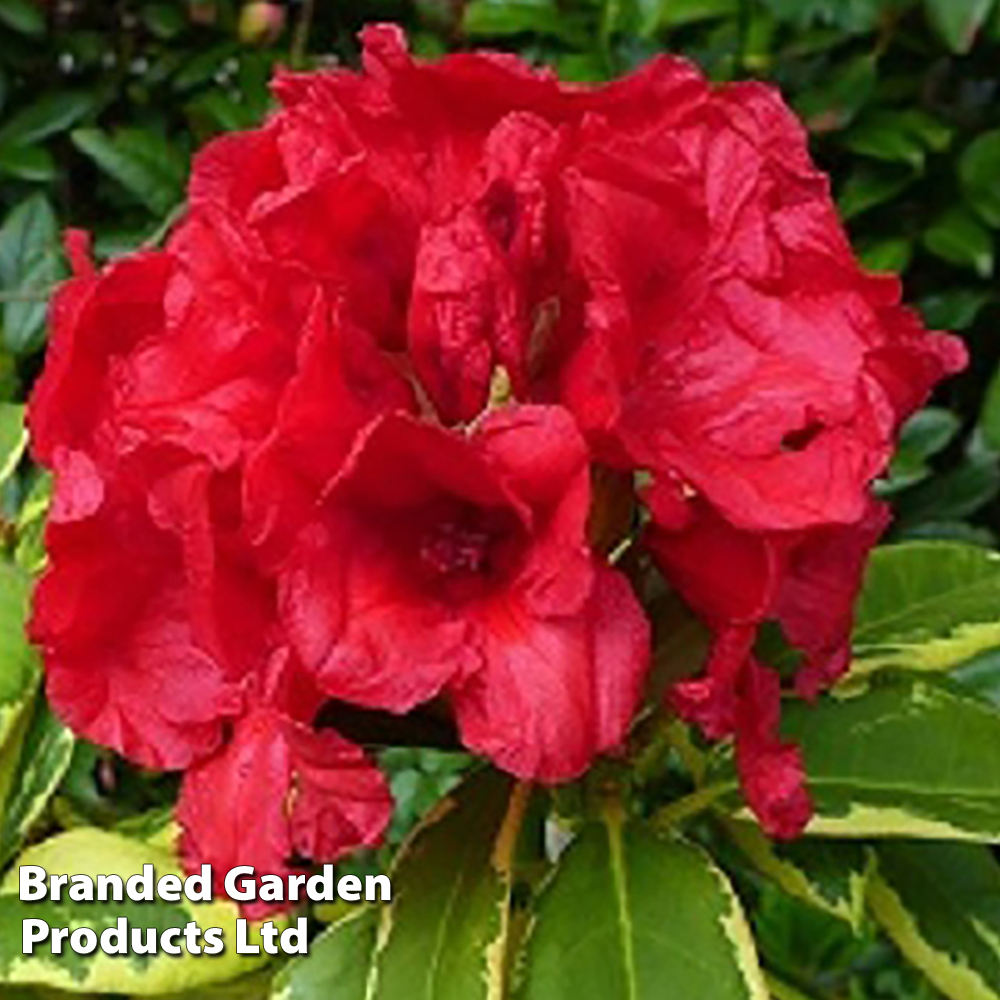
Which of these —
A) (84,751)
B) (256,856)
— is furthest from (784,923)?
(256,856)

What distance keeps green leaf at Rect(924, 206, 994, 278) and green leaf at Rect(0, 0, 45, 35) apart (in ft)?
2.32

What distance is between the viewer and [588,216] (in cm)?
98

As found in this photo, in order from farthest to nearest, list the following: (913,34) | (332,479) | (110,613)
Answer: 1. (913,34)
2. (110,613)
3. (332,479)

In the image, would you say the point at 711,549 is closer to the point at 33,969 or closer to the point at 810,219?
the point at 810,219

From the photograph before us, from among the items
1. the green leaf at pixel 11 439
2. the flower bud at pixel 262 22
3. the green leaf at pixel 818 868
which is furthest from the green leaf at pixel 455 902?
the flower bud at pixel 262 22

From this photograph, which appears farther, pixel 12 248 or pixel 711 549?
pixel 12 248

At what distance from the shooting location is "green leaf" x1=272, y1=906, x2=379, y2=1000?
1.10 metres

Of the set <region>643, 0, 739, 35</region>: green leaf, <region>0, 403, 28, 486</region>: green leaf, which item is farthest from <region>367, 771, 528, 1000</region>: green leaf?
<region>643, 0, 739, 35</region>: green leaf

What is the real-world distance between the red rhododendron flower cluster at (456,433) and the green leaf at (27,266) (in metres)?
0.79

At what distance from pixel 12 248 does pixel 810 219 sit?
99cm

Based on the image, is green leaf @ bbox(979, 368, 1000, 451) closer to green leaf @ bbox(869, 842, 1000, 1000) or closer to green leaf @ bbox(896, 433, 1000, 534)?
green leaf @ bbox(896, 433, 1000, 534)

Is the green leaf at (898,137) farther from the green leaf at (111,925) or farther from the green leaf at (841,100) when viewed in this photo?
the green leaf at (111,925)

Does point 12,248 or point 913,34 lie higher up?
point 913,34

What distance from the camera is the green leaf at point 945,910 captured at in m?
1.26
